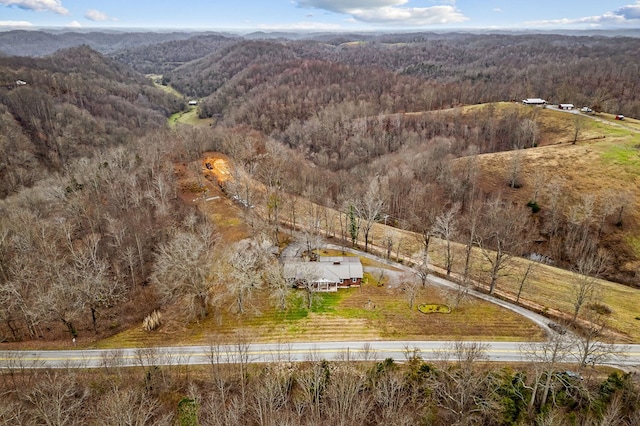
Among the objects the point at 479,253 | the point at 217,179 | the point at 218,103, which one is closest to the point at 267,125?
the point at 218,103

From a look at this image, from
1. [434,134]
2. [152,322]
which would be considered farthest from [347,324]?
[434,134]

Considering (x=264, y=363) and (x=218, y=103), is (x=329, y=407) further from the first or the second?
(x=218, y=103)

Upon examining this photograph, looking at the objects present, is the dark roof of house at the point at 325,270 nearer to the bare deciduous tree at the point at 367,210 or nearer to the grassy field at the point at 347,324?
the grassy field at the point at 347,324

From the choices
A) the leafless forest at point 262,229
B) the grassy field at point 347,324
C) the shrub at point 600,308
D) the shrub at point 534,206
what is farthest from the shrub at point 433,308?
the shrub at point 534,206

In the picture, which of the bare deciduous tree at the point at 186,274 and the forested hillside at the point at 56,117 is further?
the forested hillside at the point at 56,117

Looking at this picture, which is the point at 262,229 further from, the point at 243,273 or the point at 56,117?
the point at 56,117

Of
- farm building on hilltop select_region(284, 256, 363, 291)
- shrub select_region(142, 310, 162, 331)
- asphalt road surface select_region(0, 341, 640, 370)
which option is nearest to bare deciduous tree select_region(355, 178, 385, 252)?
farm building on hilltop select_region(284, 256, 363, 291)
